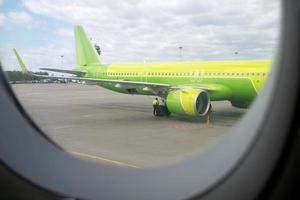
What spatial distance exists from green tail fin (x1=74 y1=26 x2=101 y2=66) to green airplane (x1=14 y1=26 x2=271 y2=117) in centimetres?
373

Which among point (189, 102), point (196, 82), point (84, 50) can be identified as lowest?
point (189, 102)

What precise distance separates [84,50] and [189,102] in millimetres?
10188

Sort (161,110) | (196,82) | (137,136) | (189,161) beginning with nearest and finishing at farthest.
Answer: (189,161) < (137,136) < (161,110) < (196,82)

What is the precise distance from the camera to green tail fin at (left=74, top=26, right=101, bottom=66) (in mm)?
18250

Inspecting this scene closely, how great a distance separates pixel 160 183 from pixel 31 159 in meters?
0.90

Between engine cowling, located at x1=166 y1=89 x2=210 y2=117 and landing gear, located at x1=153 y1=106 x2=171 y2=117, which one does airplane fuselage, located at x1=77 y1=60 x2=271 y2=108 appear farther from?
engine cowling, located at x1=166 y1=89 x2=210 y2=117

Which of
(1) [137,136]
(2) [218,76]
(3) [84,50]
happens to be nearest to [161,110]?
(2) [218,76]

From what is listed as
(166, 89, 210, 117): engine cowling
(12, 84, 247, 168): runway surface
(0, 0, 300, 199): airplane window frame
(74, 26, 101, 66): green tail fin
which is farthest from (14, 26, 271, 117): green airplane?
(0, 0, 300, 199): airplane window frame

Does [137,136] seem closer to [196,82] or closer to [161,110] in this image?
[161,110]

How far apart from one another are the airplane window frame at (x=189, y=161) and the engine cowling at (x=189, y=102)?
7377 mm

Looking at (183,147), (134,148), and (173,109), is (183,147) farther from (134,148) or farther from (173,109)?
(173,109)

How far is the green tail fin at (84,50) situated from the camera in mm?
18250

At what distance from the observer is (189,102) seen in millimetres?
9766

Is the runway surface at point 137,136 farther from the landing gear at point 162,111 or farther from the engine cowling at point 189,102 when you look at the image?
the engine cowling at point 189,102
